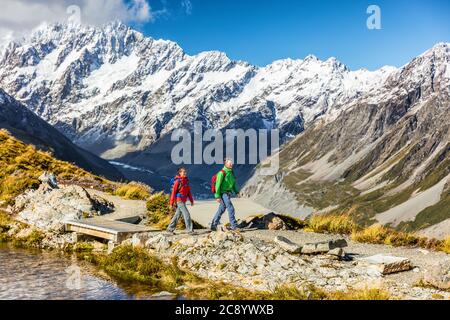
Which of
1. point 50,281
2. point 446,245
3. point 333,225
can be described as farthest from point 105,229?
point 446,245

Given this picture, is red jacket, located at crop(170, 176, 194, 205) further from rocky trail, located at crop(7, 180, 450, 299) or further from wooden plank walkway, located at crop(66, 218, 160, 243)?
wooden plank walkway, located at crop(66, 218, 160, 243)

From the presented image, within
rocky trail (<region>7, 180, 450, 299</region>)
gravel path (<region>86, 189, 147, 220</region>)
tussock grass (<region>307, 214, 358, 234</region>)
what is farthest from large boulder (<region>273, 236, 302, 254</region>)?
gravel path (<region>86, 189, 147, 220</region>)

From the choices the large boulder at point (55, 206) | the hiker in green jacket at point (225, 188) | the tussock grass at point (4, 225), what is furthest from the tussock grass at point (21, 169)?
the hiker in green jacket at point (225, 188)

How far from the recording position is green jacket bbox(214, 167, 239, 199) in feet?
71.5

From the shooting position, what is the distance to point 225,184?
22000 mm

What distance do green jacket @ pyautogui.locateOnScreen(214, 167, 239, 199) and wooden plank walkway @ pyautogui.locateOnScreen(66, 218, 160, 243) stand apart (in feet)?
10.7

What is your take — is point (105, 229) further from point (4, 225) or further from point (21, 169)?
point (21, 169)

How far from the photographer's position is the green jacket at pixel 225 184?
71.5ft

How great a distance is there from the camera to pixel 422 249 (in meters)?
20.2

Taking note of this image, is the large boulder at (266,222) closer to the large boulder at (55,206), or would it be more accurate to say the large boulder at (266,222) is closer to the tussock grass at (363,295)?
the large boulder at (55,206)
